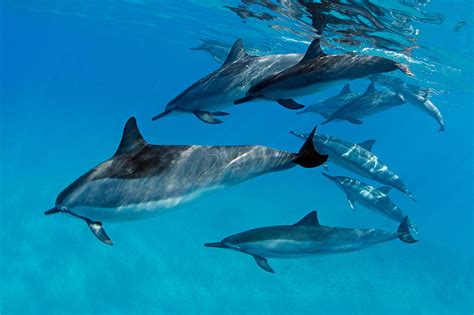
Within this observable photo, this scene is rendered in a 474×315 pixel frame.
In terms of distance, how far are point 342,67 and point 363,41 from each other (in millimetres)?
13112

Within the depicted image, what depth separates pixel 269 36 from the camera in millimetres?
20875

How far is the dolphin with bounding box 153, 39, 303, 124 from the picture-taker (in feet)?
18.5

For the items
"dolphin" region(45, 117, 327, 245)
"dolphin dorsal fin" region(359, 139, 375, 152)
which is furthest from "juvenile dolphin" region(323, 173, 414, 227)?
"dolphin" region(45, 117, 327, 245)

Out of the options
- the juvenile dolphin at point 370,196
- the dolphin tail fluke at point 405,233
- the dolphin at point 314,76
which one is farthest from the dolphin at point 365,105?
the dolphin at point 314,76

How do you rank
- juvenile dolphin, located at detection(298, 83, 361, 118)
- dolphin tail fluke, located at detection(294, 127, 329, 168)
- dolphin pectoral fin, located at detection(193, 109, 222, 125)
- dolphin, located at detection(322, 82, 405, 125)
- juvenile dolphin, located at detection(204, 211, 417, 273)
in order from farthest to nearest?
juvenile dolphin, located at detection(298, 83, 361, 118), dolphin, located at detection(322, 82, 405, 125), juvenile dolphin, located at detection(204, 211, 417, 273), dolphin pectoral fin, located at detection(193, 109, 222, 125), dolphin tail fluke, located at detection(294, 127, 329, 168)

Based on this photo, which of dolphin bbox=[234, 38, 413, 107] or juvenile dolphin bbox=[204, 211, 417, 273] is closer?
dolphin bbox=[234, 38, 413, 107]

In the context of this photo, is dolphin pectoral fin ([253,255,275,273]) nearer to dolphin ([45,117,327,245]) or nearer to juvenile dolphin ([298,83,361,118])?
dolphin ([45,117,327,245])

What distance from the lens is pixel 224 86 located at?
5.66 meters

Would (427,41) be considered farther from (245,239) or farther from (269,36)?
(245,239)

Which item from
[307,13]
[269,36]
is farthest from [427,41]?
[269,36]

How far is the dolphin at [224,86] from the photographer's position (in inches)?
221

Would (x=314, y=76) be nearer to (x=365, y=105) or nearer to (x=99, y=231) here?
(x=99, y=231)

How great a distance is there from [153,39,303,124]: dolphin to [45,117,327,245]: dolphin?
95cm

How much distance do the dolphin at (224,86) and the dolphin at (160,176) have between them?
3.11ft
